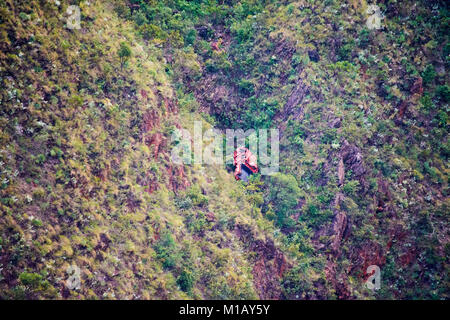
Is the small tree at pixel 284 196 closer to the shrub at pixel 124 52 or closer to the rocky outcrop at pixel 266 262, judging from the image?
the rocky outcrop at pixel 266 262

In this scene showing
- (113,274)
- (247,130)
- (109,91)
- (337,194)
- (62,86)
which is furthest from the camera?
(247,130)

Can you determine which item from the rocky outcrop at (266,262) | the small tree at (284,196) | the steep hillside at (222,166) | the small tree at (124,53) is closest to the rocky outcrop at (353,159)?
the steep hillside at (222,166)

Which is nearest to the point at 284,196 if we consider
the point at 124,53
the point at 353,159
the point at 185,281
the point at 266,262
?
the point at 266,262

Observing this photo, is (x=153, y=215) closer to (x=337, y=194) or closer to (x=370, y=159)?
(x=337, y=194)

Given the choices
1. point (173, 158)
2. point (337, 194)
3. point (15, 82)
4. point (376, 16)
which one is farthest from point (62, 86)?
point (376, 16)

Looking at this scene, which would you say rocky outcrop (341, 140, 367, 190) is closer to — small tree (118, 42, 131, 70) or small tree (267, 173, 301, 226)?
small tree (267, 173, 301, 226)
